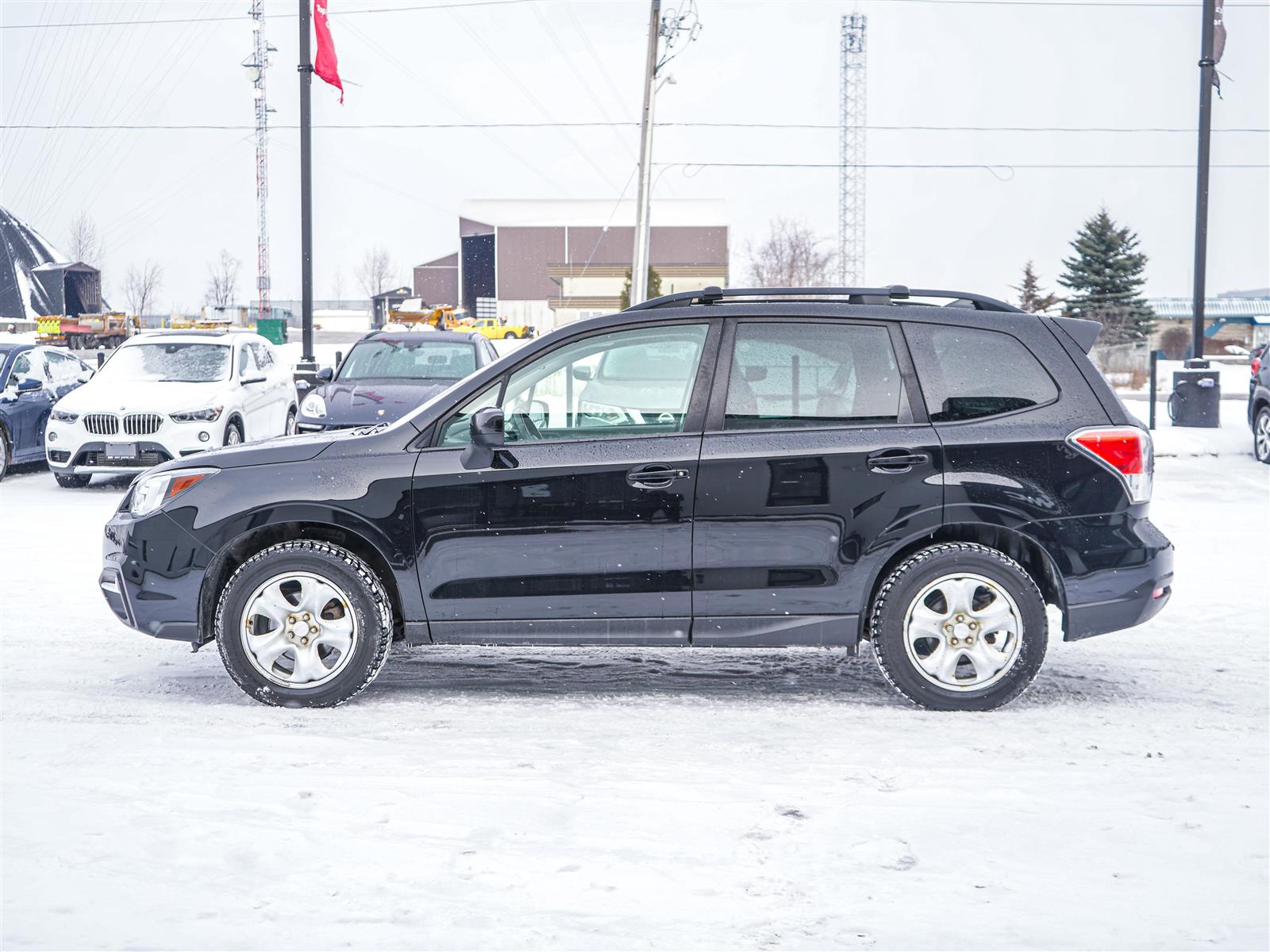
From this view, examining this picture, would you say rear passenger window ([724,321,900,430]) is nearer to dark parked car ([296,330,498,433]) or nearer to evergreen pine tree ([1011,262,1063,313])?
dark parked car ([296,330,498,433])

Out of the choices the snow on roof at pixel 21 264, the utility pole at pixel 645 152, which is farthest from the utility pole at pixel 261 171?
the utility pole at pixel 645 152

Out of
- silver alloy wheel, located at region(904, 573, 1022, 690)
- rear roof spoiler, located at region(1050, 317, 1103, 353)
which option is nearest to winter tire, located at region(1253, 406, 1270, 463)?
rear roof spoiler, located at region(1050, 317, 1103, 353)

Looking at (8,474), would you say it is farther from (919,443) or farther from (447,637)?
(919,443)

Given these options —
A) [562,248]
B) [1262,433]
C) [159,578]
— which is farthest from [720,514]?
[562,248]

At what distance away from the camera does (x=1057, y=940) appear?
139 inches

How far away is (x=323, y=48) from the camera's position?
73.7 feet

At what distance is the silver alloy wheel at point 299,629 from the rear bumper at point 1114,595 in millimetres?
3124

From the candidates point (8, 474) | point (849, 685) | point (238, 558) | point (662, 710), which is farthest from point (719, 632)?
point (8, 474)

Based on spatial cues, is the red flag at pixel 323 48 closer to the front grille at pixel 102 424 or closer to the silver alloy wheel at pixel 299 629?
the front grille at pixel 102 424

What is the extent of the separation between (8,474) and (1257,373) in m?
15.3

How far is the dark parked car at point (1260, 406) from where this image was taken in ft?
52.4

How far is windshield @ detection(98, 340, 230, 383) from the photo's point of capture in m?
14.8

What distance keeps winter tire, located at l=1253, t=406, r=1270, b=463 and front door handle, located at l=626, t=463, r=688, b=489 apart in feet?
42.5

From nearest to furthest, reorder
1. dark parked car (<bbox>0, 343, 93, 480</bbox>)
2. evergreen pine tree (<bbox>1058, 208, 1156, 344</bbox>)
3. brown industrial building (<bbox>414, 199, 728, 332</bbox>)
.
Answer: dark parked car (<bbox>0, 343, 93, 480</bbox>)
evergreen pine tree (<bbox>1058, 208, 1156, 344</bbox>)
brown industrial building (<bbox>414, 199, 728, 332</bbox>)
